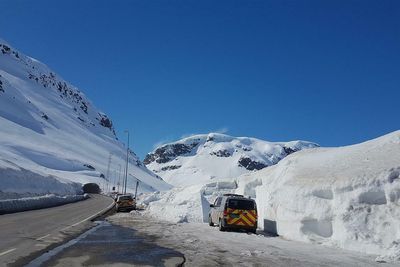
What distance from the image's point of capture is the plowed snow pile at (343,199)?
1561 centimetres

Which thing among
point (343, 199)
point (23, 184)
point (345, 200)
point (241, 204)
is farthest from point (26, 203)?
point (345, 200)

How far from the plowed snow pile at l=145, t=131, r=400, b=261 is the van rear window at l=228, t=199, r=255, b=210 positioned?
2.81 feet

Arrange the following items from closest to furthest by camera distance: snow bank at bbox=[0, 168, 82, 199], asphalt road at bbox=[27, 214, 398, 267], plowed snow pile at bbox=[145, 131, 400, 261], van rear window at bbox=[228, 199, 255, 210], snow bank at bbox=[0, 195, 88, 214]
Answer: asphalt road at bbox=[27, 214, 398, 267] < plowed snow pile at bbox=[145, 131, 400, 261] < van rear window at bbox=[228, 199, 255, 210] < snow bank at bbox=[0, 195, 88, 214] < snow bank at bbox=[0, 168, 82, 199]

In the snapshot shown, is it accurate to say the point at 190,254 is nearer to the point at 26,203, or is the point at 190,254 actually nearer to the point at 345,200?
the point at 345,200

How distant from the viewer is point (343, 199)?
17.6m

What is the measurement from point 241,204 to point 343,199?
7504 mm

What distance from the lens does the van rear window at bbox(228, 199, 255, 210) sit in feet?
79.7

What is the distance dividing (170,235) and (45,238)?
5.21 metres

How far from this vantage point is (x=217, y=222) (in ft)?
84.2

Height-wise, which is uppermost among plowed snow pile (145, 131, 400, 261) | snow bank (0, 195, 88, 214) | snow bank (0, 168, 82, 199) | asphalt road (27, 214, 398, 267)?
snow bank (0, 168, 82, 199)

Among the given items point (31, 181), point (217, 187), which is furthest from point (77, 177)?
point (217, 187)

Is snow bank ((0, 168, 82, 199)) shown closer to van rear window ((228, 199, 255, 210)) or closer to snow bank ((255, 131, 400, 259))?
van rear window ((228, 199, 255, 210))

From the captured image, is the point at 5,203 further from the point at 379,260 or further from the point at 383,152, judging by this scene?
the point at 379,260

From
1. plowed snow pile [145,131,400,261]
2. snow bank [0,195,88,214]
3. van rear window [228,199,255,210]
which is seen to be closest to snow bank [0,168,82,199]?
snow bank [0,195,88,214]
